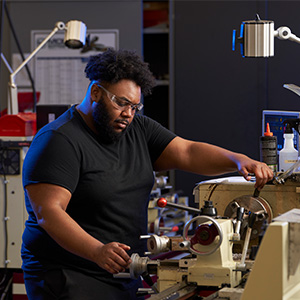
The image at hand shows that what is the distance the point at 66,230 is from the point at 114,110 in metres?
0.41

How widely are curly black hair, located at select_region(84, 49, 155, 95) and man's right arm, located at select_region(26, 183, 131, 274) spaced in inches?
15.5

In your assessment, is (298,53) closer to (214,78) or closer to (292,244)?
(214,78)

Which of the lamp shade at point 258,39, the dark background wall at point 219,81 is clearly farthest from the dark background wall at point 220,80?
the lamp shade at point 258,39

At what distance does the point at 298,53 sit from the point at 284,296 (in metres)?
3.25

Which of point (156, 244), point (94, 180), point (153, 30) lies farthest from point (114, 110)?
point (153, 30)

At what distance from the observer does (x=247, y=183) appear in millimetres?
2016

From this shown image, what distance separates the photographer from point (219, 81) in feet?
14.7

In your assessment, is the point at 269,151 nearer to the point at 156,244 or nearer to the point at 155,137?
the point at 155,137

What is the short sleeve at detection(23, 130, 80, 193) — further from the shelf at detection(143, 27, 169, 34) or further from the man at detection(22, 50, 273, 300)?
the shelf at detection(143, 27, 169, 34)

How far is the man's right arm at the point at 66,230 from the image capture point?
1.54 metres

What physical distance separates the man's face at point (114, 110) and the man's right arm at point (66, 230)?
0.25 meters

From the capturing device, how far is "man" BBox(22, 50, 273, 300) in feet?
5.85

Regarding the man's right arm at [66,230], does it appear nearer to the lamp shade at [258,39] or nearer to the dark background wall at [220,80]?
the lamp shade at [258,39]

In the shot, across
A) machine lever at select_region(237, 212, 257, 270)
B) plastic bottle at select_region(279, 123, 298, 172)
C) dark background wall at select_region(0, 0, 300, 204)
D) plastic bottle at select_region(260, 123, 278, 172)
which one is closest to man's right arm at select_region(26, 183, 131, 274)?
machine lever at select_region(237, 212, 257, 270)
